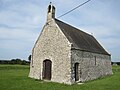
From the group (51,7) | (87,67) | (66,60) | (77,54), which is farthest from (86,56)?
(51,7)

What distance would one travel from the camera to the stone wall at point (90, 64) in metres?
21.5

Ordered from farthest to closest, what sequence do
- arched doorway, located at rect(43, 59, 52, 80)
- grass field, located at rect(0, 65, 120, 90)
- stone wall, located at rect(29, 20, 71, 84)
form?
arched doorway, located at rect(43, 59, 52, 80) → stone wall, located at rect(29, 20, 71, 84) → grass field, located at rect(0, 65, 120, 90)

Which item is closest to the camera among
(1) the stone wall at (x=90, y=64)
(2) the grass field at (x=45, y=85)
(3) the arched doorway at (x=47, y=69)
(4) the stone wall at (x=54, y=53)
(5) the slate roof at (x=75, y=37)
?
(2) the grass field at (x=45, y=85)

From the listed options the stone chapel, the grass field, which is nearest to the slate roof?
the stone chapel

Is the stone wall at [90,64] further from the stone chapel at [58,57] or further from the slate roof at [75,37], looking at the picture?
the slate roof at [75,37]

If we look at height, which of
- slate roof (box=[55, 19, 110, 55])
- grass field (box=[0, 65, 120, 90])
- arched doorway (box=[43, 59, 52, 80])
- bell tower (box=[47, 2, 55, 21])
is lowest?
grass field (box=[0, 65, 120, 90])

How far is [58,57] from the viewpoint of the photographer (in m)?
21.1

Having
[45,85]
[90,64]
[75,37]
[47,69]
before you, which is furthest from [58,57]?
[90,64]

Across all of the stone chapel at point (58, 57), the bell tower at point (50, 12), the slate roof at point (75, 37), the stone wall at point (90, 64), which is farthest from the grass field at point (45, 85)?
the bell tower at point (50, 12)

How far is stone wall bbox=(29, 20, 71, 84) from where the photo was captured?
20203 millimetres

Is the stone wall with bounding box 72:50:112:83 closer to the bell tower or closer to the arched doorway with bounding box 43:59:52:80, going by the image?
the arched doorway with bounding box 43:59:52:80

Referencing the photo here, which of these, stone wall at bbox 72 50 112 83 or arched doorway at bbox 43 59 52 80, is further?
arched doorway at bbox 43 59 52 80

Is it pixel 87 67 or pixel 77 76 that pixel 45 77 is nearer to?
pixel 77 76

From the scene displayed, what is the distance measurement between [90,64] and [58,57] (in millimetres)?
5936
